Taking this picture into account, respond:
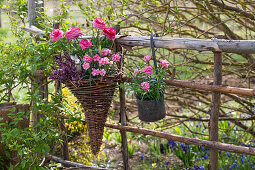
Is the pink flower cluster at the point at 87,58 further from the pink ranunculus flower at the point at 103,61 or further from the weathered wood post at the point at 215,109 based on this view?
the weathered wood post at the point at 215,109

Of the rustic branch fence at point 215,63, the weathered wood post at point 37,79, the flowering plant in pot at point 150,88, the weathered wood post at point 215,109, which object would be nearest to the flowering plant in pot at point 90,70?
the flowering plant in pot at point 150,88

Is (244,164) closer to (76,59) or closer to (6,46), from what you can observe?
(76,59)

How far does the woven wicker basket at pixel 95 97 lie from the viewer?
2.14m

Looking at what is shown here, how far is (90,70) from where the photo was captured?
7.01 ft

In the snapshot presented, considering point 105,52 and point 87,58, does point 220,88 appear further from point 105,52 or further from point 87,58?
point 87,58

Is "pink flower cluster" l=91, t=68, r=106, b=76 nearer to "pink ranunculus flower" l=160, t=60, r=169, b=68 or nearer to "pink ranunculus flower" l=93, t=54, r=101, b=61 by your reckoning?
"pink ranunculus flower" l=93, t=54, r=101, b=61

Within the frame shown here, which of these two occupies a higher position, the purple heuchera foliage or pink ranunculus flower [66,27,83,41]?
pink ranunculus flower [66,27,83,41]

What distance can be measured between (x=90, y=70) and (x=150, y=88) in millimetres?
449

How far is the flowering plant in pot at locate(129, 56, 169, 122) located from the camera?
6.80 ft

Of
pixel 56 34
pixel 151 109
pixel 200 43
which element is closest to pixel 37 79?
pixel 56 34

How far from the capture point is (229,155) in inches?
127

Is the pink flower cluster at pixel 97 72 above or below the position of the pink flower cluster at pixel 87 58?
below

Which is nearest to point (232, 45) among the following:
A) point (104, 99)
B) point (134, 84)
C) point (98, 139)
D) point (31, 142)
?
point (134, 84)

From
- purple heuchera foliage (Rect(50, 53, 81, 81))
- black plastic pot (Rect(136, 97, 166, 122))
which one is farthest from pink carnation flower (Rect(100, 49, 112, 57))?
black plastic pot (Rect(136, 97, 166, 122))
